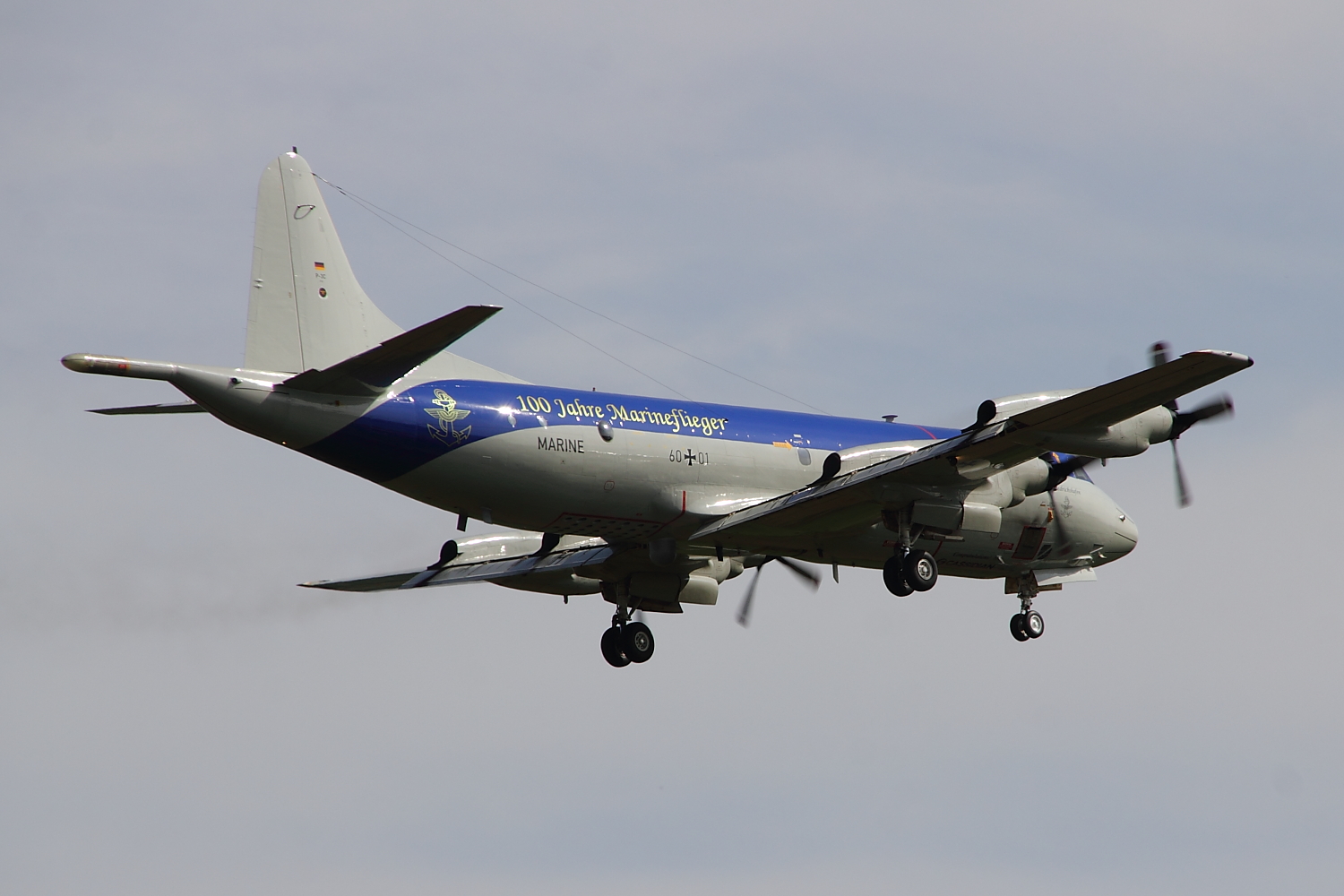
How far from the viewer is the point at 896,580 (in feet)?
92.3

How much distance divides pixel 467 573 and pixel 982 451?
11.8 metres

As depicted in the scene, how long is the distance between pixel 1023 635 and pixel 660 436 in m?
11.0

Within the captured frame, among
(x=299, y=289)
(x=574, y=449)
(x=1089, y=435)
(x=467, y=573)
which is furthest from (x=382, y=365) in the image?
(x=1089, y=435)

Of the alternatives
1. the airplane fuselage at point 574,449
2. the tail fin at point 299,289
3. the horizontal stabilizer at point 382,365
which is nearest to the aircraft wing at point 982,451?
the airplane fuselage at point 574,449

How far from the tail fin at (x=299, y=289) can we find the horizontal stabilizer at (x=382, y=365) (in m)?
0.74

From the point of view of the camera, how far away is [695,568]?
32.4 meters

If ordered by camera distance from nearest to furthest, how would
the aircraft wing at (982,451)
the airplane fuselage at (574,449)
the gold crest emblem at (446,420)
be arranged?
the aircraft wing at (982,451)
the airplane fuselage at (574,449)
the gold crest emblem at (446,420)

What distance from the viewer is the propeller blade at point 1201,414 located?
1104 inches

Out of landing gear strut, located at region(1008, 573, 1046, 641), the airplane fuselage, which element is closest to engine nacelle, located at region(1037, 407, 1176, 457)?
the airplane fuselage

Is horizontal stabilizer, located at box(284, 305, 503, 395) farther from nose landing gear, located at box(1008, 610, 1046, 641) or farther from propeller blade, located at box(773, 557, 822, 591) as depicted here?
nose landing gear, located at box(1008, 610, 1046, 641)

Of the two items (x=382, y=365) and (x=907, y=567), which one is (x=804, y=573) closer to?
(x=907, y=567)

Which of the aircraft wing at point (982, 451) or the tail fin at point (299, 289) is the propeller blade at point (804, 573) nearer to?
the aircraft wing at point (982, 451)

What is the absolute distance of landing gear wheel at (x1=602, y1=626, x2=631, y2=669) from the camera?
104ft

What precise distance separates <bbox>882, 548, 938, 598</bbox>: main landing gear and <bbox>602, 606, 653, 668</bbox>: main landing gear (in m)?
6.04
